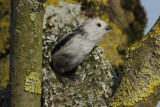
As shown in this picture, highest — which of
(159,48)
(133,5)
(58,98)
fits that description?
(133,5)

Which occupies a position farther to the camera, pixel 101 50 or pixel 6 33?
pixel 6 33

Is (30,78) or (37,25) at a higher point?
(37,25)

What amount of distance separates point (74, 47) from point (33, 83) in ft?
2.67

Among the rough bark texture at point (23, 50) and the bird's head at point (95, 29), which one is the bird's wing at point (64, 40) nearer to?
the bird's head at point (95, 29)

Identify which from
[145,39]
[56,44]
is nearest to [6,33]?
[56,44]

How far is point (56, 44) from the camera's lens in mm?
3000

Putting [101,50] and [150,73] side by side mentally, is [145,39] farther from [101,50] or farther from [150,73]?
[101,50]

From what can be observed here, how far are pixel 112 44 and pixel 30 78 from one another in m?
1.79

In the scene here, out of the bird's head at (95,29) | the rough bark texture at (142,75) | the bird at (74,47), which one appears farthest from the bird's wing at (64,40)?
the rough bark texture at (142,75)

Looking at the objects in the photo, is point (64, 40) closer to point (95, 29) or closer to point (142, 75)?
point (95, 29)

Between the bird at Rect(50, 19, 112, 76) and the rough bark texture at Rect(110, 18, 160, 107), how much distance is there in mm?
569

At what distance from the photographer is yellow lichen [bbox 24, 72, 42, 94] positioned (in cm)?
210

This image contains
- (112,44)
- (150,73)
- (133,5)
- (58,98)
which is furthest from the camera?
(133,5)

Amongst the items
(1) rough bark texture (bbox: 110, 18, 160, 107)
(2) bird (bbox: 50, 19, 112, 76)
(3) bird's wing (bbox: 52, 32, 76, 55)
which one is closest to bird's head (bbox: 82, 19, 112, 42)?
(2) bird (bbox: 50, 19, 112, 76)
